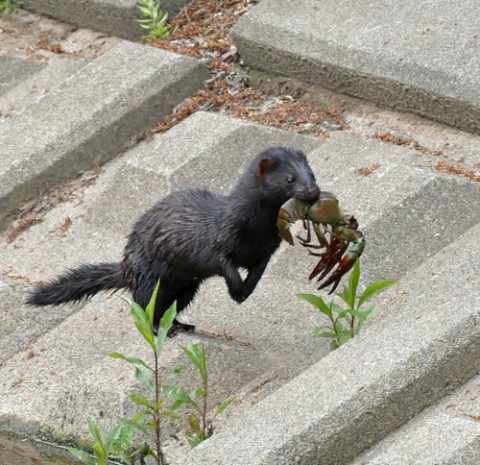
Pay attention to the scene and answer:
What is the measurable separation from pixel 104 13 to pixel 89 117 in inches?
48.3

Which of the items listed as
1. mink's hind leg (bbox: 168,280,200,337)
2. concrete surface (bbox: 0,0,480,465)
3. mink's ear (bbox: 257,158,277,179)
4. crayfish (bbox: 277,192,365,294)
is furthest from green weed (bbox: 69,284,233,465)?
mink's ear (bbox: 257,158,277,179)

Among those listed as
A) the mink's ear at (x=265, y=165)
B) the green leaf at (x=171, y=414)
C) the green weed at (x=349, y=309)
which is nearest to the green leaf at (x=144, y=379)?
the green leaf at (x=171, y=414)

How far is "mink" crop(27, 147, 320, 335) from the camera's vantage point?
545 centimetres

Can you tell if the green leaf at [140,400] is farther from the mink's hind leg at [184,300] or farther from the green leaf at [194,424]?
the mink's hind leg at [184,300]

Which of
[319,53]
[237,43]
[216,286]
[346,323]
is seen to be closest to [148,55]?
[237,43]

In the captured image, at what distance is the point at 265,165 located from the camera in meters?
5.45

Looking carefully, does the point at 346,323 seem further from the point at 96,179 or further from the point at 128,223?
the point at 96,179

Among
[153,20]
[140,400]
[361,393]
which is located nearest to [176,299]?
[140,400]

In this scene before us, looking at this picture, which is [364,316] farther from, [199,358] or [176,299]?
[176,299]

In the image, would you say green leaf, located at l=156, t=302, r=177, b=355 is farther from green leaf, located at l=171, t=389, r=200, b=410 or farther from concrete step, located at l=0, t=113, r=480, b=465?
concrete step, located at l=0, t=113, r=480, b=465

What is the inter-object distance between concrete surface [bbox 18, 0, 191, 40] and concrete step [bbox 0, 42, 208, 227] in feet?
1.24

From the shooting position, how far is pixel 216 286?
6.40m

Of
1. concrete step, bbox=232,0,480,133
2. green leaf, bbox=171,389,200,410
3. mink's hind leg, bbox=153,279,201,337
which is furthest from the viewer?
concrete step, bbox=232,0,480,133

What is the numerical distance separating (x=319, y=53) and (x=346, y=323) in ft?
7.27
